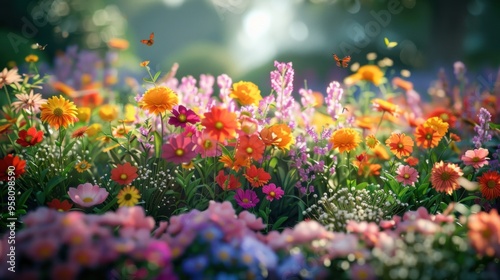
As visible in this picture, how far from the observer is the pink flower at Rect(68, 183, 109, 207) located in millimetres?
2355

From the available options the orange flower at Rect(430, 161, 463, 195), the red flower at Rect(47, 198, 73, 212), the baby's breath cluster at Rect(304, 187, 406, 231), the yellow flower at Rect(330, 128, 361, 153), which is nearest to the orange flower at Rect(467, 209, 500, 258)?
the baby's breath cluster at Rect(304, 187, 406, 231)

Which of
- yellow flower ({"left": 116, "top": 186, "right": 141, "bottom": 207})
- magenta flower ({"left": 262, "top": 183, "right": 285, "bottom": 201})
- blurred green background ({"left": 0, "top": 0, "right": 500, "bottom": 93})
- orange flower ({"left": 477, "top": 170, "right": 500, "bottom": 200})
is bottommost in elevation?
orange flower ({"left": 477, "top": 170, "right": 500, "bottom": 200})

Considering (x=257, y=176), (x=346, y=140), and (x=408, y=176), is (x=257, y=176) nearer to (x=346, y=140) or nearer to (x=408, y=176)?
(x=346, y=140)

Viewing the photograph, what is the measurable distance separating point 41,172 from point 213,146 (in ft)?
3.13

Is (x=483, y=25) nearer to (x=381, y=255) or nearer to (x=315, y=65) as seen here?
(x=315, y=65)

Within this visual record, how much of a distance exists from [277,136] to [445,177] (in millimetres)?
869

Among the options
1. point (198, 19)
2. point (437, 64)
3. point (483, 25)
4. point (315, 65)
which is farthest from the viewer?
point (198, 19)

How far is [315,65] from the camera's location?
15.3 metres

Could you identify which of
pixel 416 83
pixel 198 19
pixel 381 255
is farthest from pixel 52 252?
pixel 198 19

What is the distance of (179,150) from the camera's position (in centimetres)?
244

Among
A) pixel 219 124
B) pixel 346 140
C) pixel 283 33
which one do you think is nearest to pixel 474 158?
pixel 346 140

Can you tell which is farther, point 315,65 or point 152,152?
point 315,65

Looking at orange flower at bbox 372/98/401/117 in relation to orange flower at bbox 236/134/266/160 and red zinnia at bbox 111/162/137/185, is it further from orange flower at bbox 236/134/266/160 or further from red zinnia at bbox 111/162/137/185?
red zinnia at bbox 111/162/137/185

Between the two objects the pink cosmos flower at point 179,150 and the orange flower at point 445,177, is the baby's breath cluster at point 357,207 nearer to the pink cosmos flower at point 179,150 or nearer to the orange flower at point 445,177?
the orange flower at point 445,177
